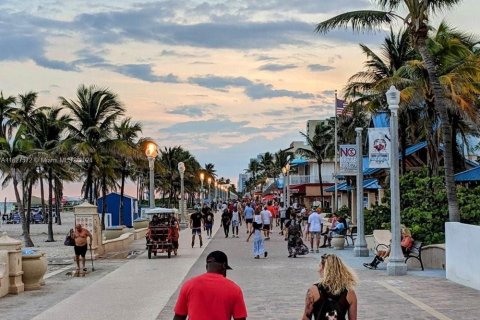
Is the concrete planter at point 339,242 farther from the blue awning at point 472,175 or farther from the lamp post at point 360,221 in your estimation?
the blue awning at point 472,175

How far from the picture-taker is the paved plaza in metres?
12.0

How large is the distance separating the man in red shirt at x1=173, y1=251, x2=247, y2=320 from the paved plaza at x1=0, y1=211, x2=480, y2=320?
5.95 m

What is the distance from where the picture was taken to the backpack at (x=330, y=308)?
5.96 meters

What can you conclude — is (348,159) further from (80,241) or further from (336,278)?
(336,278)

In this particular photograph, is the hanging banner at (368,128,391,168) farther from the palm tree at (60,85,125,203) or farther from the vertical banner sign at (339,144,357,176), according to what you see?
the palm tree at (60,85,125,203)

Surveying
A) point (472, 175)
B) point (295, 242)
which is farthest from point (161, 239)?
point (472, 175)

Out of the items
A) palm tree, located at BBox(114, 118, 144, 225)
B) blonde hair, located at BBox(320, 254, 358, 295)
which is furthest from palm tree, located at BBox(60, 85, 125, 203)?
blonde hair, located at BBox(320, 254, 358, 295)

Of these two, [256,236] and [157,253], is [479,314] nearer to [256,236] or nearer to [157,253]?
[256,236]

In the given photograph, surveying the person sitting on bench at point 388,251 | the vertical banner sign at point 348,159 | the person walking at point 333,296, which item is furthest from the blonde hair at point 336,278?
the vertical banner sign at point 348,159

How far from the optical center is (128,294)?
1470 centimetres

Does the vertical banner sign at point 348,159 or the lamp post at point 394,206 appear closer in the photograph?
the lamp post at point 394,206

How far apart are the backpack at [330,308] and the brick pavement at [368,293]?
17.7ft

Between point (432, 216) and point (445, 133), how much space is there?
4.16 meters

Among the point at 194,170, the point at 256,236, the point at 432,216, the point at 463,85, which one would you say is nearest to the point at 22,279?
the point at 256,236
